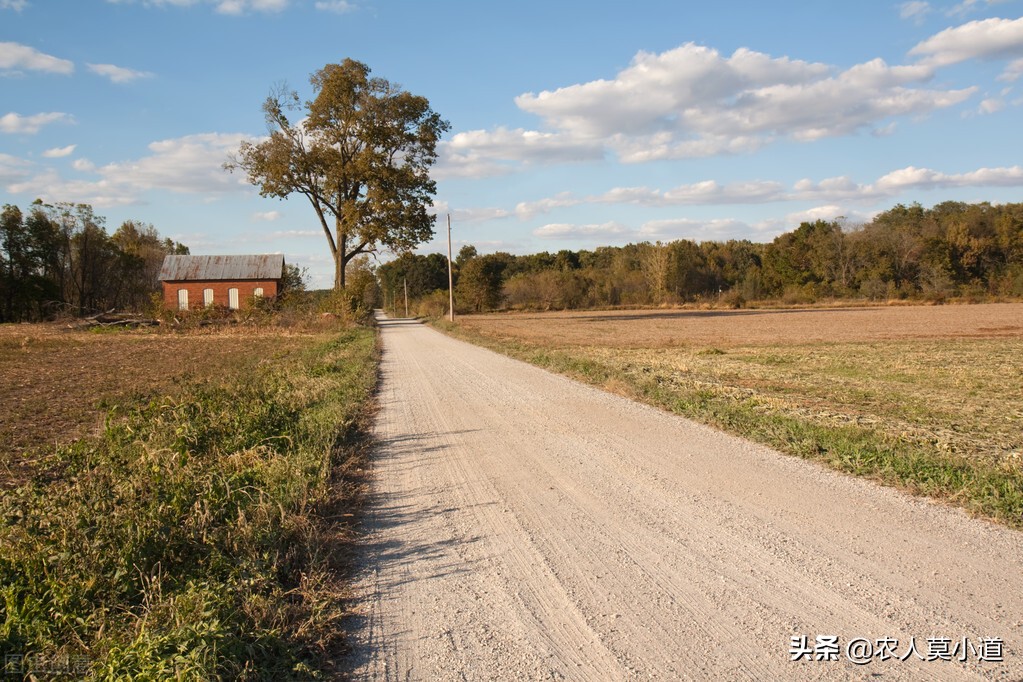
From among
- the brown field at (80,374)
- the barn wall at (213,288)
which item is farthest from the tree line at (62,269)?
the brown field at (80,374)

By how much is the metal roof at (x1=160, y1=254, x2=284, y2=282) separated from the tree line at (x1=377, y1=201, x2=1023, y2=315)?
1888 centimetres

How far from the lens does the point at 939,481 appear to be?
660 cm

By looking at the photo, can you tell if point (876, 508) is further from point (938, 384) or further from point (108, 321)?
A: point (108, 321)

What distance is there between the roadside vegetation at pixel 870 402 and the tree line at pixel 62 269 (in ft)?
154

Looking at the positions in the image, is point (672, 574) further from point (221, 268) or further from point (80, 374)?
point (221, 268)

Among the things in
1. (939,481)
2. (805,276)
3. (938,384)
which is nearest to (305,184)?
(938,384)

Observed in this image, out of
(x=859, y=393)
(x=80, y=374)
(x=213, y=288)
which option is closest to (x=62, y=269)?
(x=213, y=288)

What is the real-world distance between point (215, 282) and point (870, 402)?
57190 millimetres

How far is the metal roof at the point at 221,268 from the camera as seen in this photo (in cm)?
6044

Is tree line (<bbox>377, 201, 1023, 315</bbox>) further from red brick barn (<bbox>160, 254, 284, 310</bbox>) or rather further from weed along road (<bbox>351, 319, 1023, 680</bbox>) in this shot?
weed along road (<bbox>351, 319, 1023, 680</bbox>)

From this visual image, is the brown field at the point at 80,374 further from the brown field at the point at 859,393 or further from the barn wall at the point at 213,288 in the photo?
the barn wall at the point at 213,288

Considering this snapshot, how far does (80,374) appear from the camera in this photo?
20250 mm

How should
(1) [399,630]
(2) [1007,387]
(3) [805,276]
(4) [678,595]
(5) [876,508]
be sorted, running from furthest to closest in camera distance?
1. (3) [805,276]
2. (2) [1007,387]
3. (5) [876,508]
4. (4) [678,595]
5. (1) [399,630]

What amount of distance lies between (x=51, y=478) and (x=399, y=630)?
219 inches
